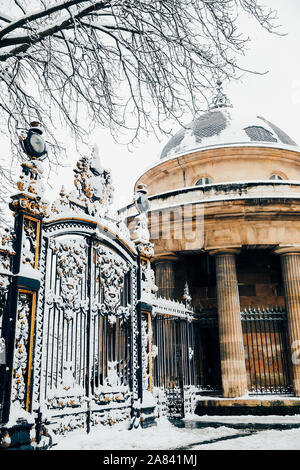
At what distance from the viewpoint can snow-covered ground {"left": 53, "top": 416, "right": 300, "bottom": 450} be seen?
5.79m

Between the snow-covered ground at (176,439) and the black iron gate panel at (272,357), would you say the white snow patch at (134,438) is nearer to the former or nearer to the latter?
the snow-covered ground at (176,439)

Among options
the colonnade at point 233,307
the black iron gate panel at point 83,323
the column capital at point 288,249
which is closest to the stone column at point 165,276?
the colonnade at point 233,307

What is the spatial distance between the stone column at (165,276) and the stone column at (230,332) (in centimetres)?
146

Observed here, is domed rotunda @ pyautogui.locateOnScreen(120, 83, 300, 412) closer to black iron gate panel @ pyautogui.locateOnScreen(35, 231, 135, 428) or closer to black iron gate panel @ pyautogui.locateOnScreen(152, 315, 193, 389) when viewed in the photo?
black iron gate panel @ pyautogui.locateOnScreen(152, 315, 193, 389)

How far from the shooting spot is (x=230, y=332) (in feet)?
39.0

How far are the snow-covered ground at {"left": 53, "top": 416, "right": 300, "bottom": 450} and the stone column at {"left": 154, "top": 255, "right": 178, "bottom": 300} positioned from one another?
5075mm

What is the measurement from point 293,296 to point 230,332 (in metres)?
2.20

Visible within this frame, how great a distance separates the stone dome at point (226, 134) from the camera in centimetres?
1850

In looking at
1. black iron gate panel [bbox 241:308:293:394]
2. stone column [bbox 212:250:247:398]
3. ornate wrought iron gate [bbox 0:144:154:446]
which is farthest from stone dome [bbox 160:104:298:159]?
ornate wrought iron gate [bbox 0:144:154:446]

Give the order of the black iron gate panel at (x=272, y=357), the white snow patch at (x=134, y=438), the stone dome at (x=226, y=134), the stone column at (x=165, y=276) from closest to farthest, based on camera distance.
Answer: the white snow patch at (x=134, y=438) < the black iron gate panel at (x=272, y=357) < the stone column at (x=165, y=276) < the stone dome at (x=226, y=134)

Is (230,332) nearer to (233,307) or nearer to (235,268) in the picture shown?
(233,307)

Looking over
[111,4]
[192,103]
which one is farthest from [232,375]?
[111,4]
